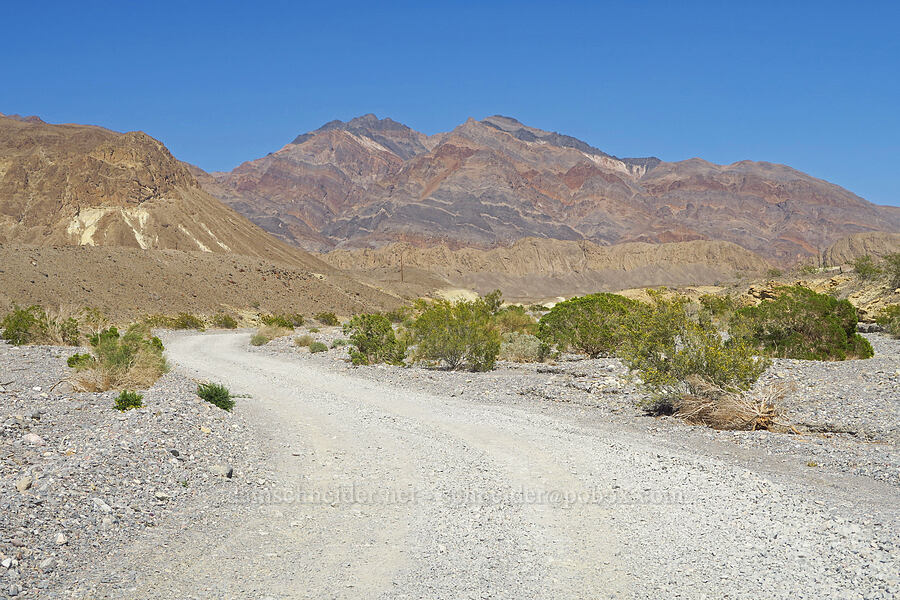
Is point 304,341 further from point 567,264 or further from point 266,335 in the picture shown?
point 567,264

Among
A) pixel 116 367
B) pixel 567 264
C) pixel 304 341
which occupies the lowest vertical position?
pixel 116 367

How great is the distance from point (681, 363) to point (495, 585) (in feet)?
26.1

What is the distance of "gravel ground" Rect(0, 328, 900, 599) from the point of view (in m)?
4.92

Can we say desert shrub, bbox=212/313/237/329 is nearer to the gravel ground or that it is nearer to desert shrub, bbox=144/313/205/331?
desert shrub, bbox=144/313/205/331

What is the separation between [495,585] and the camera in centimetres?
481

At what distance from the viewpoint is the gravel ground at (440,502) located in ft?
16.1

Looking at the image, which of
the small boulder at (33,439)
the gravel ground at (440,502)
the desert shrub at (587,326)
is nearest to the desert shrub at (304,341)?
the desert shrub at (587,326)

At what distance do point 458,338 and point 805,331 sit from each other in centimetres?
1007

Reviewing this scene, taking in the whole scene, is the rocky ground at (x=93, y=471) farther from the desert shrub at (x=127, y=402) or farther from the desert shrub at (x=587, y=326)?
the desert shrub at (x=587, y=326)

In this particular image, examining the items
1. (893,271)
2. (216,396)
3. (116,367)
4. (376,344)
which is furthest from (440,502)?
(893,271)

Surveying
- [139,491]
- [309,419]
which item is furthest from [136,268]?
[139,491]

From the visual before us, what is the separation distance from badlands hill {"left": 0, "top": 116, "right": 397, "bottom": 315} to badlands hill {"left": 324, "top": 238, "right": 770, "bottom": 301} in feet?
173

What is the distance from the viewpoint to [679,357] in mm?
11781

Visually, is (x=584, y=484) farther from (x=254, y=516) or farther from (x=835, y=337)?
(x=835, y=337)
